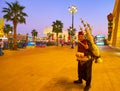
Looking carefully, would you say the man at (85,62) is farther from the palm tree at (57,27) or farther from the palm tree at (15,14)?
the palm tree at (57,27)

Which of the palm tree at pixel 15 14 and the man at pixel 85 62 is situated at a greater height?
the palm tree at pixel 15 14

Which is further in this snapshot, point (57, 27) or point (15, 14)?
point (57, 27)

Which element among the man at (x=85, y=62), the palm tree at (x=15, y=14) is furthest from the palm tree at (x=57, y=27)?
the man at (x=85, y=62)

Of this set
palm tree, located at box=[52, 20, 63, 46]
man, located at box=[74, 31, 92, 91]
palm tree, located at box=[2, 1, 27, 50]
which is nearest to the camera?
man, located at box=[74, 31, 92, 91]

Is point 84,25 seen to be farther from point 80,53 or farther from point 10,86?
point 10,86

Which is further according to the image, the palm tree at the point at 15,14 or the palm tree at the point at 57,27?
the palm tree at the point at 57,27

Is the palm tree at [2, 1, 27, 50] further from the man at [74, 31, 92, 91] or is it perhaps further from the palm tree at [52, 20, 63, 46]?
the palm tree at [52, 20, 63, 46]

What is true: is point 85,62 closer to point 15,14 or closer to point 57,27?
point 15,14

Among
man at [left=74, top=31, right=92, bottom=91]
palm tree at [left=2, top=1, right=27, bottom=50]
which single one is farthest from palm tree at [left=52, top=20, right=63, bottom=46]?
man at [left=74, top=31, right=92, bottom=91]

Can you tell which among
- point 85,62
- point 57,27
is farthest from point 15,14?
point 57,27

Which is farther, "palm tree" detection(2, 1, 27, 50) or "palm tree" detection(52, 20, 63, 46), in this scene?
"palm tree" detection(52, 20, 63, 46)

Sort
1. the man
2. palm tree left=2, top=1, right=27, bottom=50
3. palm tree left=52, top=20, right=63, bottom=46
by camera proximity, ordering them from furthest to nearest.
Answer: palm tree left=52, top=20, right=63, bottom=46, palm tree left=2, top=1, right=27, bottom=50, the man

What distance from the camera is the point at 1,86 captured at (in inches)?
340

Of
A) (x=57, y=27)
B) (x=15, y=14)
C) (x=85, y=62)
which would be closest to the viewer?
(x=85, y=62)
